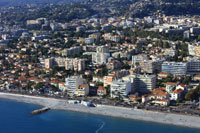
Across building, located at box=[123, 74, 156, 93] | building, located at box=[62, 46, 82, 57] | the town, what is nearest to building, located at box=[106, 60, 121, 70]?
the town

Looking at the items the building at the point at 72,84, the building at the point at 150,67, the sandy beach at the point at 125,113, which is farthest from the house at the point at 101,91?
the building at the point at 150,67

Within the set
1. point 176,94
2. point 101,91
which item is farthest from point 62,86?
point 176,94

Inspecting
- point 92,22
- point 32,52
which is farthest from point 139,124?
point 92,22

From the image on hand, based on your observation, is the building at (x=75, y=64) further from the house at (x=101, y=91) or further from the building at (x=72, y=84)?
the house at (x=101, y=91)

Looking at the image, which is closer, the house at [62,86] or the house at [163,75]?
the house at [62,86]

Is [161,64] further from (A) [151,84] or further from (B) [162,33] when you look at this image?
(B) [162,33]

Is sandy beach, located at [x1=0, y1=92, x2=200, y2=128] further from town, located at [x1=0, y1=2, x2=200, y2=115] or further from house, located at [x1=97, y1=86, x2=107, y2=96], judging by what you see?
house, located at [x1=97, y1=86, x2=107, y2=96]
